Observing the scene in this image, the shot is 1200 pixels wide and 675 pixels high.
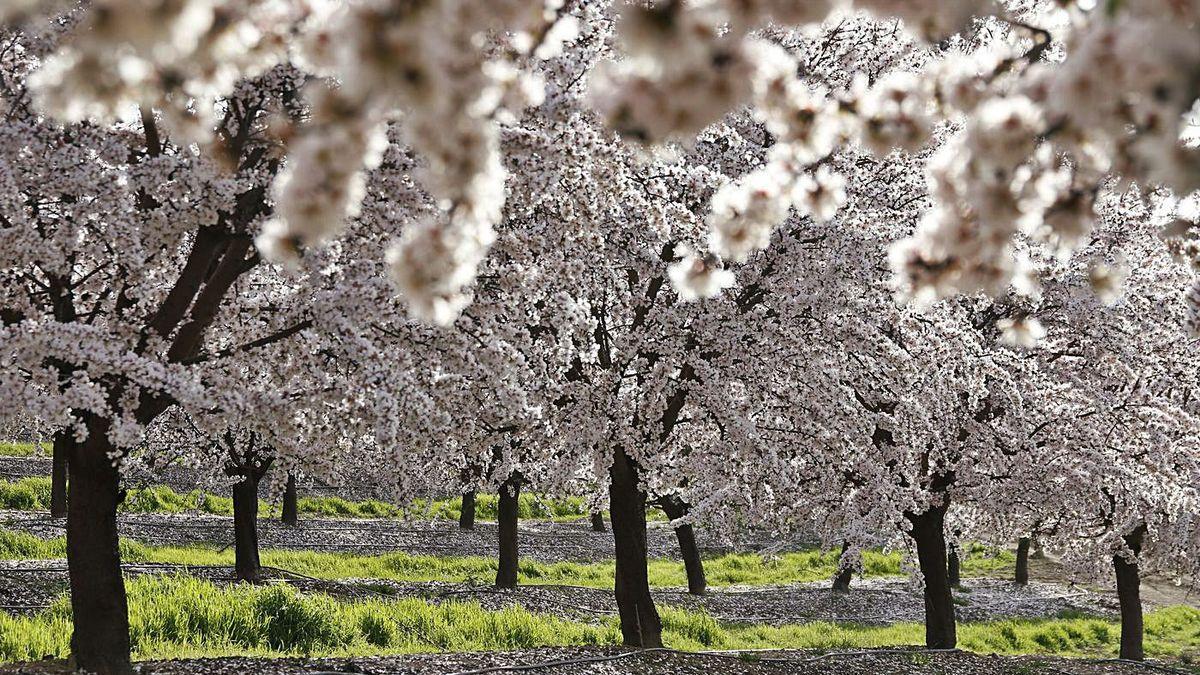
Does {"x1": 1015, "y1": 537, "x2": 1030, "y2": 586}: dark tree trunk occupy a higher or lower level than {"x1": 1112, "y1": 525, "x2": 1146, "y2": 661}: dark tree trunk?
lower

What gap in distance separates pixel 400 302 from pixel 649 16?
259 inches

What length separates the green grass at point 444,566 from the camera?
20.8m

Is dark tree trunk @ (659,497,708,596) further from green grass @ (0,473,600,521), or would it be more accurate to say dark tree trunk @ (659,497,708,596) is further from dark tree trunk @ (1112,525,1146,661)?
dark tree trunk @ (1112,525,1146,661)

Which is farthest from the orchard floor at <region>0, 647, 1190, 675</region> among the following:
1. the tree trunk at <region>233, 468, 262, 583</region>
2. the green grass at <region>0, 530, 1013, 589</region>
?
the tree trunk at <region>233, 468, 262, 583</region>

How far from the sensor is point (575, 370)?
12828 mm

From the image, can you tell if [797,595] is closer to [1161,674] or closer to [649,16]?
[1161,674]

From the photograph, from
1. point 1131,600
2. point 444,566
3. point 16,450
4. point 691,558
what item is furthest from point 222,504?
point 1131,600

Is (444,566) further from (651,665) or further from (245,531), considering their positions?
(651,665)

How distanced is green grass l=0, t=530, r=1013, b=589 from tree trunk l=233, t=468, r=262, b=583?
2.09m

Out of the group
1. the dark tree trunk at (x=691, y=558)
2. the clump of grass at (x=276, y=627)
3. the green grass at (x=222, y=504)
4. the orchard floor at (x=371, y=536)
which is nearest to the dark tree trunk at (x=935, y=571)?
the orchard floor at (x=371, y=536)

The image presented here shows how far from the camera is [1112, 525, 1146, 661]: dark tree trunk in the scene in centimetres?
2025

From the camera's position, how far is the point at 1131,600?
20.6 meters

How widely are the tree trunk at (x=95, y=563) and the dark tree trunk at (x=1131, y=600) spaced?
1954 centimetres

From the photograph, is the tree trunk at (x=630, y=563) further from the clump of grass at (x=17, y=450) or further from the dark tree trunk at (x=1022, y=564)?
the clump of grass at (x=17, y=450)
